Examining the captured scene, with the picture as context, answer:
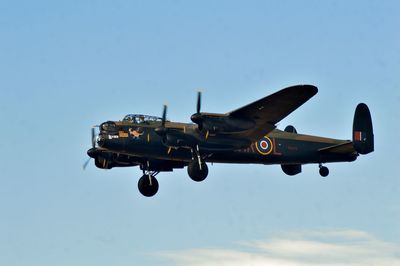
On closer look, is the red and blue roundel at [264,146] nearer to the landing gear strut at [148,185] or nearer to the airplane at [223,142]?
the airplane at [223,142]

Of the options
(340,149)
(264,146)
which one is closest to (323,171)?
(340,149)

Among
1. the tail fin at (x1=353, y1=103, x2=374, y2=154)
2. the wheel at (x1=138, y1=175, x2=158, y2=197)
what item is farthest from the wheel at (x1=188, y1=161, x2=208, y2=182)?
the tail fin at (x1=353, y1=103, x2=374, y2=154)

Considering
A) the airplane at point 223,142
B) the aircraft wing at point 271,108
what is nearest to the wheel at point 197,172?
the airplane at point 223,142

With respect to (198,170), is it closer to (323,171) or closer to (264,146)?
(264,146)

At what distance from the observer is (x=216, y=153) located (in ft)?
130

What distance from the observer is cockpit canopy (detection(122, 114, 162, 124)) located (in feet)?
130

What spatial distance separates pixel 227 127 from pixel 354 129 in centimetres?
690

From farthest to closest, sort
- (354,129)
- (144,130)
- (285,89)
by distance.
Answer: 1. (354,129)
2. (144,130)
3. (285,89)

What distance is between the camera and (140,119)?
1560 inches

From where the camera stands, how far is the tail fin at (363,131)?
4144cm

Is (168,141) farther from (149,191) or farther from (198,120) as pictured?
(149,191)

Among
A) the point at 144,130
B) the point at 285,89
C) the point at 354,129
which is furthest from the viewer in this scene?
the point at 354,129

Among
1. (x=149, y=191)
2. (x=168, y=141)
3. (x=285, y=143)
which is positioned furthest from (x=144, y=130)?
(x=285, y=143)

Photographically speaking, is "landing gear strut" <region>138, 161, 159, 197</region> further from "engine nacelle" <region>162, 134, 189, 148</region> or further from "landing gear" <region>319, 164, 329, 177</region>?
"landing gear" <region>319, 164, 329, 177</region>
